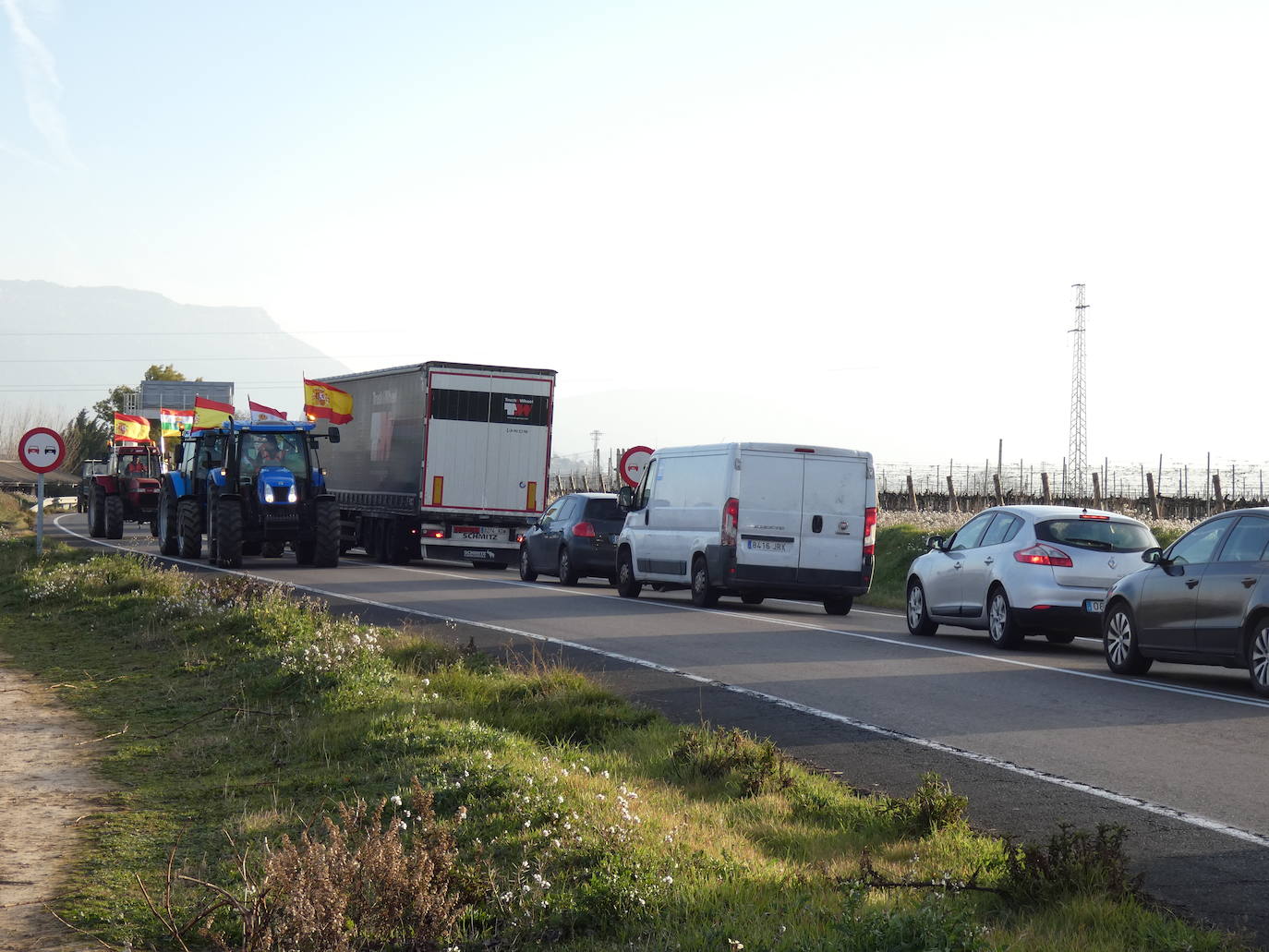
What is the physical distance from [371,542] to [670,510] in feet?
42.5

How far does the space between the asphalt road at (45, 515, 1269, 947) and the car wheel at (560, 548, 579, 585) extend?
5389 millimetres

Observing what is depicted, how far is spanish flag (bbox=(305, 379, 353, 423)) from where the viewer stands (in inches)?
1363

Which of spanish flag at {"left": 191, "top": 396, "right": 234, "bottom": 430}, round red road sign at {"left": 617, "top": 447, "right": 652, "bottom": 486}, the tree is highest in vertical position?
the tree

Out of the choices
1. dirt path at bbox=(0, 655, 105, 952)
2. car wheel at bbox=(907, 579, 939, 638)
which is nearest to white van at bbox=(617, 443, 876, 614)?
car wheel at bbox=(907, 579, 939, 638)

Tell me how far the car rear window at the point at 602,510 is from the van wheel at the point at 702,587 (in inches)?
208

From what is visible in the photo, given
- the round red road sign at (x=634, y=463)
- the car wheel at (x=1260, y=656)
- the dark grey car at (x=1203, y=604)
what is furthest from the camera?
the round red road sign at (x=634, y=463)

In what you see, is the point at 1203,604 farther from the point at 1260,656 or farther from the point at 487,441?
the point at 487,441

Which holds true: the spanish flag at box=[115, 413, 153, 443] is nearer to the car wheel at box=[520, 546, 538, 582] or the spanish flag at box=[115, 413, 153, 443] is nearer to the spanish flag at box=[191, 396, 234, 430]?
the spanish flag at box=[191, 396, 234, 430]

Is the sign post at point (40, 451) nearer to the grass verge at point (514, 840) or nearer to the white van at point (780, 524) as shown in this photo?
the white van at point (780, 524)

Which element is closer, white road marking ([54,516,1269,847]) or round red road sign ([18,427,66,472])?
white road marking ([54,516,1269,847])

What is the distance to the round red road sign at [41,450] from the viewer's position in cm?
2602

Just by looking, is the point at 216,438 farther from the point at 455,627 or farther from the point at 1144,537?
the point at 1144,537

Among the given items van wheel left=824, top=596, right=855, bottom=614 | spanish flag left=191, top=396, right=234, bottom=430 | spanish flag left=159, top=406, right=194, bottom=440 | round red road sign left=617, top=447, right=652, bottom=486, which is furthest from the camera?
spanish flag left=159, top=406, right=194, bottom=440

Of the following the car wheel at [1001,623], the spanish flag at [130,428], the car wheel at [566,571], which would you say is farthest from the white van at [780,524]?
the spanish flag at [130,428]
